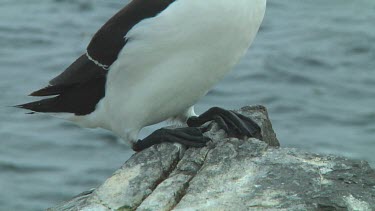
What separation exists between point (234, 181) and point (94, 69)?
1.43 metres

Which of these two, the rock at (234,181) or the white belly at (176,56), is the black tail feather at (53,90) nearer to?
the white belly at (176,56)

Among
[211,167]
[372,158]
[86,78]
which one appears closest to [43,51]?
[372,158]

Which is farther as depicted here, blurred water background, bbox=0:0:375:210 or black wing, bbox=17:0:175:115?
blurred water background, bbox=0:0:375:210

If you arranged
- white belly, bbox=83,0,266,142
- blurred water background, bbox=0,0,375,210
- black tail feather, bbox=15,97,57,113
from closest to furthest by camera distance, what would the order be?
white belly, bbox=83,0,266,142
black tail feather, bbox=15,97,57,113
blurred water background, bbox=0,0,375,210

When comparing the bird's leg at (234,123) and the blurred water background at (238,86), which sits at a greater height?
the blurred water background at (238,86)

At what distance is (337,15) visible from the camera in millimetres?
15188

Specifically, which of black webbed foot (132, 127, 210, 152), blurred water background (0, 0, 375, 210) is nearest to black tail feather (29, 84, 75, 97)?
black webbed foot (132, 127, 210, 152)

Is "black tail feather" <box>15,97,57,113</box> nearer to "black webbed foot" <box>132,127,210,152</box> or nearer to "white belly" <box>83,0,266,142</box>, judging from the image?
"white belly" <box>83,0,266,142</box>

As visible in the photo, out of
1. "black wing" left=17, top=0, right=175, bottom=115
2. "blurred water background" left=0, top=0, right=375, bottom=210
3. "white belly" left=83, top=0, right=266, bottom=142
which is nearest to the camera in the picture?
"white belly" left=83, top=0, right=266, bottom=142

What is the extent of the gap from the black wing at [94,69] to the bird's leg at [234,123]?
2.36 feet

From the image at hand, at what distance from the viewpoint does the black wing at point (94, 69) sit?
A: 5977mm

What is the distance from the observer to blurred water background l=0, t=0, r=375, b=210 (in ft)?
35.9

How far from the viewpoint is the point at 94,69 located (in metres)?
6.21

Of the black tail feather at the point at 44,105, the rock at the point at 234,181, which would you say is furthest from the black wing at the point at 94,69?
the rock at the point at 234,181
